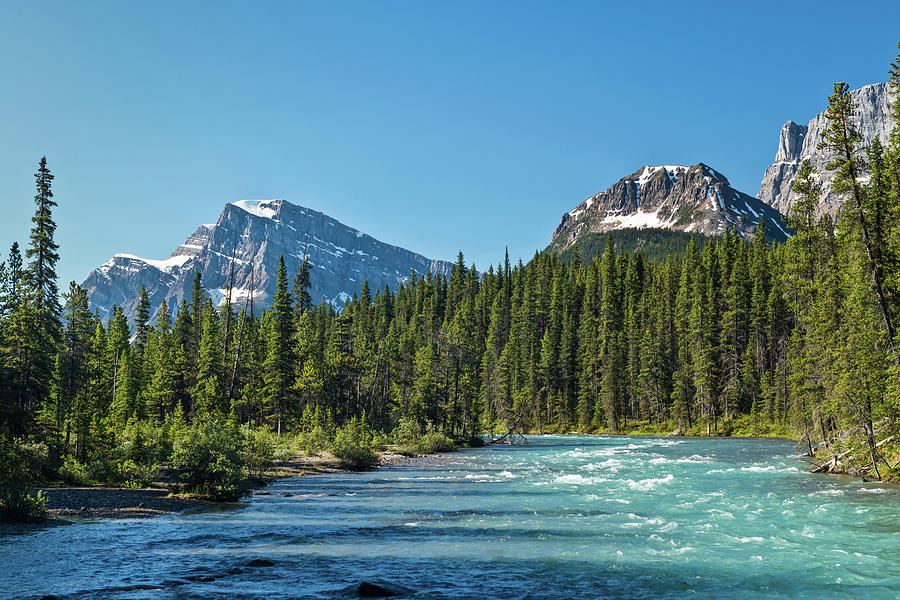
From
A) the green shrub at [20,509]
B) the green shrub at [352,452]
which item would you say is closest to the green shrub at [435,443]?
the green shrub at [352,452]

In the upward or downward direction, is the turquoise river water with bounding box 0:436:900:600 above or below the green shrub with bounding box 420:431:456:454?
above

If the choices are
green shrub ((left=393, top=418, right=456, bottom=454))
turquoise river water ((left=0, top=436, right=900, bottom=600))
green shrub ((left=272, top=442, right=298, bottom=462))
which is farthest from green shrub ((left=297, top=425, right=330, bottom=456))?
turquoise river water ((left=0, top=436, right=900, bottom=600))

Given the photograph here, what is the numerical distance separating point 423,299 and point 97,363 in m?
104

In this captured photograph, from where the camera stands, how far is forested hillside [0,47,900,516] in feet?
98.8

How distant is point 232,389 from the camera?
5728cm

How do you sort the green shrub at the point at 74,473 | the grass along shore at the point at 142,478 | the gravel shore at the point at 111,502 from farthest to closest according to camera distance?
the green shrub at the point at 74,473 < the grass along shore at the point at 142,478 < the gravel shore at the point at 111,502

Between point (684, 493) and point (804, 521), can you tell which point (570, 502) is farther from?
point (804, 521)

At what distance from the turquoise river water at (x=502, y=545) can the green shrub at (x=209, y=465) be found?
4.76 feet

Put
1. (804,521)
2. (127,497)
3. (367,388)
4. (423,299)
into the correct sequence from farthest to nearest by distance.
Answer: (423,299), (367,388), (127,497), (804,521)

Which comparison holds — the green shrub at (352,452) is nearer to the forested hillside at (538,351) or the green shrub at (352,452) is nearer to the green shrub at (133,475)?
the forested hillside at (538,351)

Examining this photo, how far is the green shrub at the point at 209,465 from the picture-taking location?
86.4 feet

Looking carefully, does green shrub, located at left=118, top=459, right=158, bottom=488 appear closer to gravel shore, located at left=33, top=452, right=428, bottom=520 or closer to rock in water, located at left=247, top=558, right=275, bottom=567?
gravel shore, located at left=33, top=452, right=428, bottom=520

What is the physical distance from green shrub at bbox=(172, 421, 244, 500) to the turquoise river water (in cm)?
145

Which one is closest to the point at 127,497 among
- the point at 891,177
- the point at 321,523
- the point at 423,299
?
the point at 321,523
